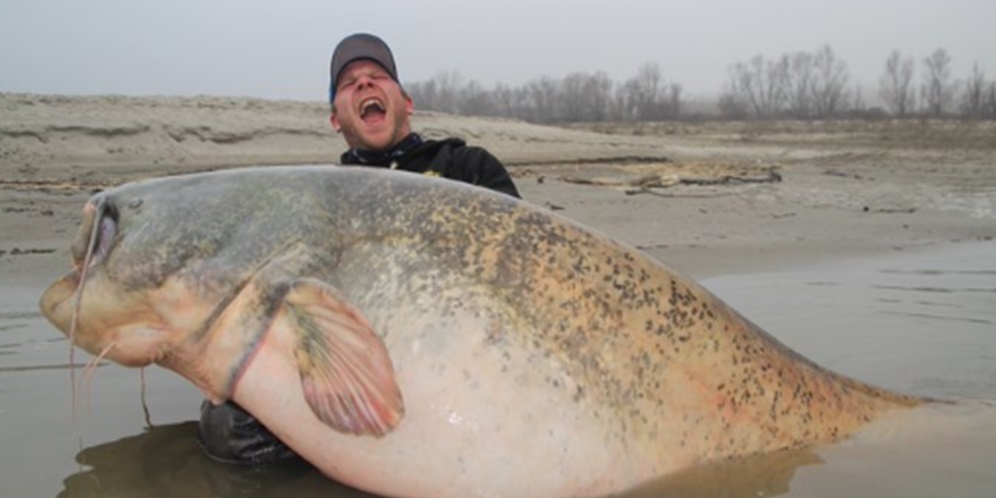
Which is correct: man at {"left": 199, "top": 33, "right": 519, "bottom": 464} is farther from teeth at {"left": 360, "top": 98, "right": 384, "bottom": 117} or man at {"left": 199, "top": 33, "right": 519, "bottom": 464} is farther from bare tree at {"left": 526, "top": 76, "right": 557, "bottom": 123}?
bare tree at {"left": 526, "top": 76, "right": 557, "bottom": 123}

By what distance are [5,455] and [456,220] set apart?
1695mm

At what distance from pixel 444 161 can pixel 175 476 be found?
179cm

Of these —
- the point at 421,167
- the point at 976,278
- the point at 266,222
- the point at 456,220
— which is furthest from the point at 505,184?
the point at 976,278

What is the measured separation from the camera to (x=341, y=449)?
87.9 inches

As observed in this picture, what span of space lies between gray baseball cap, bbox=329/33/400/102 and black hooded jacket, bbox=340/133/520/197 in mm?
308

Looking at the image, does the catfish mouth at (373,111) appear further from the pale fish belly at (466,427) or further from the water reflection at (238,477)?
the pale fish belly at (466,427)

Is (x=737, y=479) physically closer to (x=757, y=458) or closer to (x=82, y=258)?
(x=757, y=458)

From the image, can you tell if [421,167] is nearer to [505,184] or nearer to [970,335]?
[505,184]

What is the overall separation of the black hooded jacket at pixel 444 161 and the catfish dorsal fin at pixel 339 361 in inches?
65.9

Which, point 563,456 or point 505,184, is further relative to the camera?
point 505,184

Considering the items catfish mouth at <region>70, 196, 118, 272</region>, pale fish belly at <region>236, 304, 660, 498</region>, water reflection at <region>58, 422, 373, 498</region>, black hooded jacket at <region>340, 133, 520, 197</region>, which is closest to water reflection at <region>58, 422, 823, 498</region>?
water reflection at <region>58, 422, 373, 498</region>

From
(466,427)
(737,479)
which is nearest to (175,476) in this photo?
(466,427)

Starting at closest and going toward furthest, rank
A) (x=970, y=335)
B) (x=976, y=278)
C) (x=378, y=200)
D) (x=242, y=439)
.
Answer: (x=378, y=200)
(x=242, y=439)
(x=970, y=335)
(x=976, y=278)

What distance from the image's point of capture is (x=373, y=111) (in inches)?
150
